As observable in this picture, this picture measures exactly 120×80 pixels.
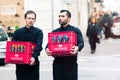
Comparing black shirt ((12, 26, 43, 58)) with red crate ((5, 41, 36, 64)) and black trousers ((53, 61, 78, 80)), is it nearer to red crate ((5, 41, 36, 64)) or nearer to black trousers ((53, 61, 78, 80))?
red crate ((5, 41, 36, 64))

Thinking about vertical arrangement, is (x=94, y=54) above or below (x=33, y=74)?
below

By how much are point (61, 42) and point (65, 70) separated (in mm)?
443

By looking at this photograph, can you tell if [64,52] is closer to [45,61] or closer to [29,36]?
[29,36]

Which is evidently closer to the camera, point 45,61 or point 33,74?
point 33,74

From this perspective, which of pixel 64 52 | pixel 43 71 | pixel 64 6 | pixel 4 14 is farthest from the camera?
pixel 4 14

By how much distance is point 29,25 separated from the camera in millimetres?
8445

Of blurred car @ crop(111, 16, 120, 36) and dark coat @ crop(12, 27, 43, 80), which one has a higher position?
dark coat @ crop(12, 27, 43, 80)

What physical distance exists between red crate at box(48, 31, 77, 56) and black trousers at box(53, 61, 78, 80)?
16 centimetres

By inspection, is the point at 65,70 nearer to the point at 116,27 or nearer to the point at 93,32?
the point at 93,32

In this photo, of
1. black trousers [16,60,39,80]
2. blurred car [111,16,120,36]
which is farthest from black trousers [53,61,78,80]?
blurred car [111,16,120,36]

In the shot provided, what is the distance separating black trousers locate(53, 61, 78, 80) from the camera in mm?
8352

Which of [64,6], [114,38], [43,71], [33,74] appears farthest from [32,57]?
[114,38]

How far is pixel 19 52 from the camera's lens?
28.0ft

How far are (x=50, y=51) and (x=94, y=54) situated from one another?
16747 millimetres
